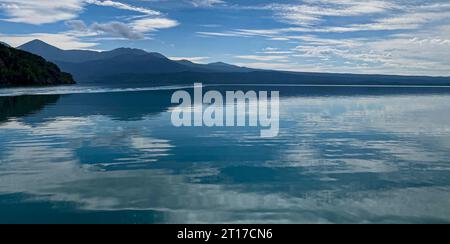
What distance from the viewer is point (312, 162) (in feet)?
81.8

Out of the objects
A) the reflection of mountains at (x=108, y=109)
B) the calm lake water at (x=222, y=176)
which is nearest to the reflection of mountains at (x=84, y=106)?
the reflection of mountains at (x=108, y=109)

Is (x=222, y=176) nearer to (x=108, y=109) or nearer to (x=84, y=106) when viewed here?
(x=108, y=109)

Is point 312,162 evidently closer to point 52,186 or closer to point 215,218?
point 215,218

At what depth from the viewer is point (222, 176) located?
2169 cm

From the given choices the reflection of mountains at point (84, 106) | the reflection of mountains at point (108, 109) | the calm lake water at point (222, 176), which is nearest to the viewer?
the calm lake water at point (222, 176)

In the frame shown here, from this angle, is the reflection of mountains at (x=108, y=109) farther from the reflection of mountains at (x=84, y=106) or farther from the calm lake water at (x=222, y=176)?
the calm lake water at (x=222, y=176)

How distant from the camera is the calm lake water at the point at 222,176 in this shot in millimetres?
16062

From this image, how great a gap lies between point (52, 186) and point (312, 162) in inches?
538

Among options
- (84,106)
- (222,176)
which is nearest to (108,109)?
(84,106)

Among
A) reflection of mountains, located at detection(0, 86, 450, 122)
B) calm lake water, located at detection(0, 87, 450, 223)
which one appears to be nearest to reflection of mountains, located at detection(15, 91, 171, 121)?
reflection of mountains, located at detection(0, 86, 450, 122)

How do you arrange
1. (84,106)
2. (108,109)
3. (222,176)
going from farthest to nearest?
(84,106), (108,109), (222,176)

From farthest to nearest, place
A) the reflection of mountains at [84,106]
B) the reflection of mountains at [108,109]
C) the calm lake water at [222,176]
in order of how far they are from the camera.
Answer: the reflection of mountains at [84,106], the reflection of mountains at [108,109], the calm lake water at [222,176]

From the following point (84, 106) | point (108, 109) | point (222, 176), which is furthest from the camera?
point (84, 106)
